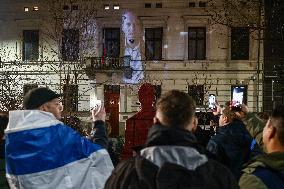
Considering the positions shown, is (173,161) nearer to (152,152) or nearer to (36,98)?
(152,152)

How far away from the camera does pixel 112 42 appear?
35.2 metres

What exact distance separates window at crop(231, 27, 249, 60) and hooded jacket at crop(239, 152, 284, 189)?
3203cm

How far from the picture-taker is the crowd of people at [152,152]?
248 centimetres

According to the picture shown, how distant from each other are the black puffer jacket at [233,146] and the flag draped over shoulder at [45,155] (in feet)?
6.96

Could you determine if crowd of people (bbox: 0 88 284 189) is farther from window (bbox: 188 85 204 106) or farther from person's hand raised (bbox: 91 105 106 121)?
window (bbox: 188 85 204 106)

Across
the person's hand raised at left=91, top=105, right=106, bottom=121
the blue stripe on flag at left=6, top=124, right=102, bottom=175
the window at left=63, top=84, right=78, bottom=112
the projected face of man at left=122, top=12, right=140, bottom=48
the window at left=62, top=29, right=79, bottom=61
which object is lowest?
the window at left=63, top=84, right=78, bottom=112

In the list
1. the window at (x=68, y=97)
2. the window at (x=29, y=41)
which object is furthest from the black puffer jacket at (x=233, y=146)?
the window at (x=29, y=41)

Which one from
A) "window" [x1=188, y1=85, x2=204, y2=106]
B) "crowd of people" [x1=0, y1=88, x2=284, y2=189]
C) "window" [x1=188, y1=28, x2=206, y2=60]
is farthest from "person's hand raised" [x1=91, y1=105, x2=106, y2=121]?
"window" [x1=188, y1=28, x2=206, y2=60]

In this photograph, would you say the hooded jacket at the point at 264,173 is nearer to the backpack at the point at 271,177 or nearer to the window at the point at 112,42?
the backpack at the point at 271,177

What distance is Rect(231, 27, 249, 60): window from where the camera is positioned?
3400 centimetres

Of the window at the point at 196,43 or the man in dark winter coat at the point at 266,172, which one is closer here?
the man in dark winter coat at the point at 266,172

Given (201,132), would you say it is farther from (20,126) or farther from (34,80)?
(34,80)

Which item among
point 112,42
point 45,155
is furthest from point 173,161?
point 112,42

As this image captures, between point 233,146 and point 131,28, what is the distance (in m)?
29.9
